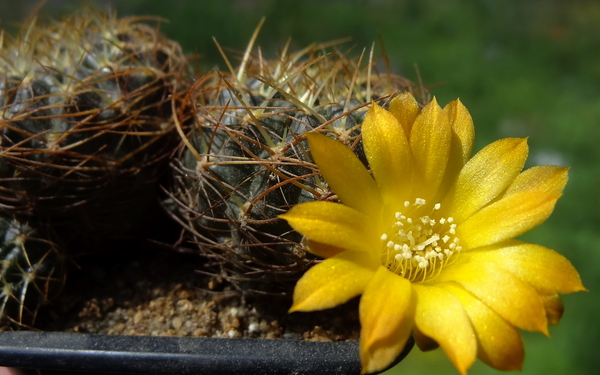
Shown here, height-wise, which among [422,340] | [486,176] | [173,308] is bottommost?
[173,308]

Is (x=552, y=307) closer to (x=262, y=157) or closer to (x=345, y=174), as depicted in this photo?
(x=345, y=174)

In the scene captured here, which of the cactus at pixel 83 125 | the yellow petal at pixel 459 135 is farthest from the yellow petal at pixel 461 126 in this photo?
the cactus at pixel 83 125

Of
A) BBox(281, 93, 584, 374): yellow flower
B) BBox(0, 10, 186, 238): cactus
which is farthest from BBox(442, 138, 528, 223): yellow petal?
BBox(0, 10, 186, 238): cactus

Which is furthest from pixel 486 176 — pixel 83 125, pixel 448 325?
pixel 83 125

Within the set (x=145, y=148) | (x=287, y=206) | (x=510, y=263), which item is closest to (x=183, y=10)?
(x=145, y=148)

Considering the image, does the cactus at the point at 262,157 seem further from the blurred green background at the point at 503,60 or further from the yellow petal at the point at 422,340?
the blurred green background at the point at 503,60
